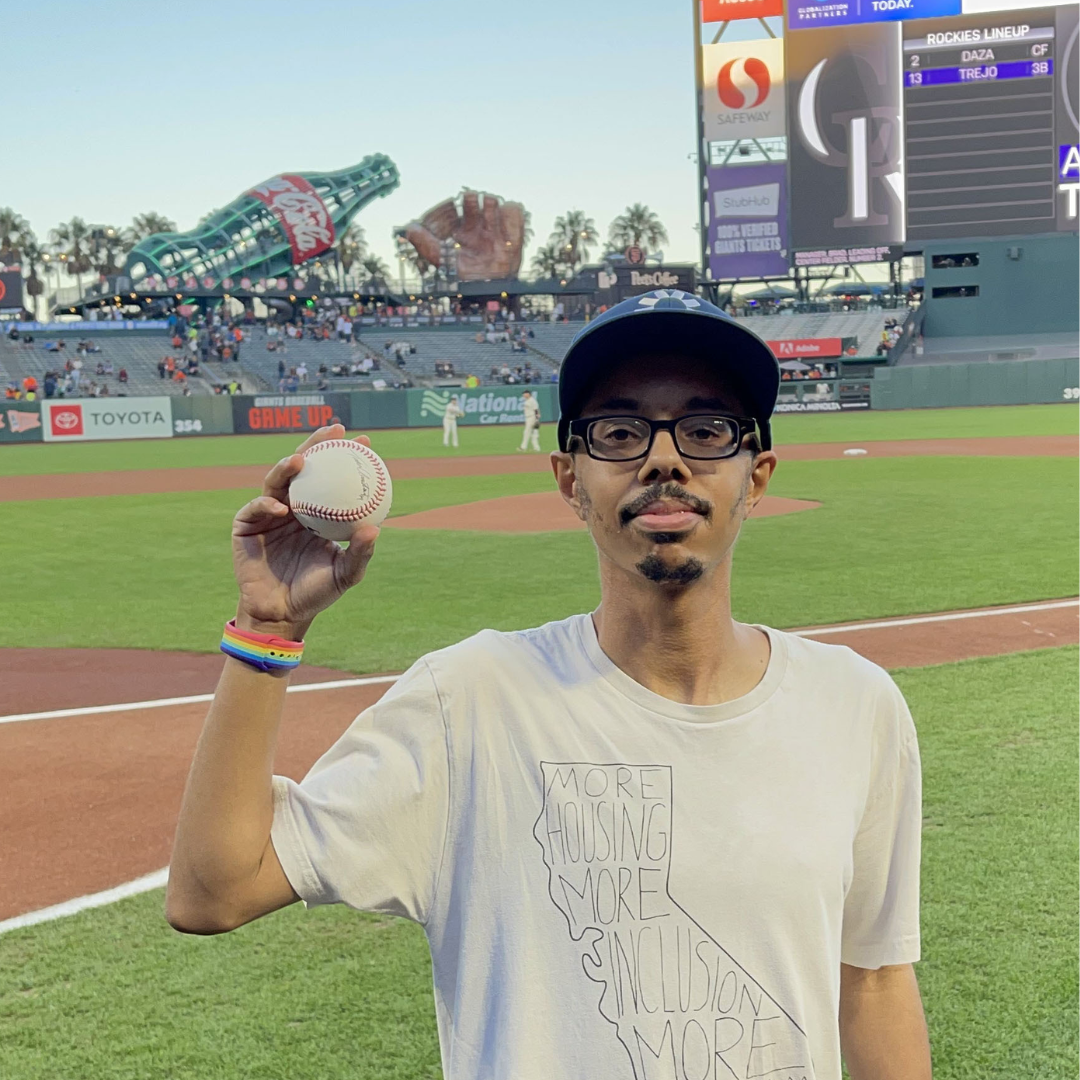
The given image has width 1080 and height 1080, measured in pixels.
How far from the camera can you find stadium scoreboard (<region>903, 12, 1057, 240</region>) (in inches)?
1901

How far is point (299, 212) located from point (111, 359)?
1606 centimetres

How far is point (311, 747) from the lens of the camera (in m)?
6.45

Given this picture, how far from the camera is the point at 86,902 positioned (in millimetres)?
4629

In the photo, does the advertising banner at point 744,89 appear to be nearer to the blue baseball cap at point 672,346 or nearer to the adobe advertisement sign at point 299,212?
the adobe advertisement sign at point 299,212

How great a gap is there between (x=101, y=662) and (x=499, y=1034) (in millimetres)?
7909

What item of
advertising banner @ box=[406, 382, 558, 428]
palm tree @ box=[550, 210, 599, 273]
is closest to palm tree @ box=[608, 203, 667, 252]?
palm tree @ box=[550, 210, 599, 273]

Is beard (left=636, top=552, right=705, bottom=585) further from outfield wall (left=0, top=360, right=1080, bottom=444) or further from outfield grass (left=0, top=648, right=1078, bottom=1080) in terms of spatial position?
outfield wall (left=0, top=360, right=1080, bottom=444)

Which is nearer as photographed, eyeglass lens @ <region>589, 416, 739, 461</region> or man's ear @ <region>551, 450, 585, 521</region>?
eyeglass lens @ <region>589, 416, 739, 461</region>

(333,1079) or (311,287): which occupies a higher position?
(311,287)

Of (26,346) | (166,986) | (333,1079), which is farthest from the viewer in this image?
(26,346)

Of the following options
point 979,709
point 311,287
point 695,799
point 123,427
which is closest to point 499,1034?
point 695,799

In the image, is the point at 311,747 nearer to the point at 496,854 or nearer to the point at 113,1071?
the point at 113,1071

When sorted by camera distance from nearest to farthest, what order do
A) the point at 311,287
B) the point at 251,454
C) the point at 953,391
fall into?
the point at 251,454 < the point at 953,391 < the point at 311,287

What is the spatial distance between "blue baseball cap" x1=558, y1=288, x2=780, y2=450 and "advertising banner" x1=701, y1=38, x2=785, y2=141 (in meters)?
52.7
